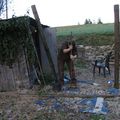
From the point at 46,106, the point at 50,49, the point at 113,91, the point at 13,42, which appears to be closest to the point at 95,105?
the point at 46,106

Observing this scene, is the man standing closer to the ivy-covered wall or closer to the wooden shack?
the wooden shack

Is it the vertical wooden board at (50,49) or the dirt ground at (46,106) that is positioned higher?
the vertical wooden board at (50,49)

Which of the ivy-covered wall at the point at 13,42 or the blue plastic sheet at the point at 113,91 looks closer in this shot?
the blue plastic sheet at the point at 113,91

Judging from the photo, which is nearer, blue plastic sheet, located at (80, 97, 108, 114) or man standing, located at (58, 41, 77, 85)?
Answer: blue plastic sheet, located at (80, 97, 108, 114)

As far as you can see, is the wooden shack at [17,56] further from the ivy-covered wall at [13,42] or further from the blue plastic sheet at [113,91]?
the blue plastic sheet at [113,91]

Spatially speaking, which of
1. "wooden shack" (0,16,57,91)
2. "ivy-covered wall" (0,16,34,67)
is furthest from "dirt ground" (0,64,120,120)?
"ivy-covered wall" (0,16,34,67)

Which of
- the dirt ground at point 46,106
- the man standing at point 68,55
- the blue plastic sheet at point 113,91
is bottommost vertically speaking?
the blue plastic sheet at point 113,91

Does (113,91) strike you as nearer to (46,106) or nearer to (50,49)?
(46,106)

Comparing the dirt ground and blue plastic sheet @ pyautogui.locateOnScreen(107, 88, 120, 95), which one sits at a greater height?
the dirt ground

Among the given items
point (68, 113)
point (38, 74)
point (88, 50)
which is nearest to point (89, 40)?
point (88, 50)

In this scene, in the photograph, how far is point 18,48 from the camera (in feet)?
29.0

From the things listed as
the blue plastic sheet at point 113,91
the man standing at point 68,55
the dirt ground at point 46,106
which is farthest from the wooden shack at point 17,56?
the blue plastic sheet at point 113,91

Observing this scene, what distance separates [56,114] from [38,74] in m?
3.43

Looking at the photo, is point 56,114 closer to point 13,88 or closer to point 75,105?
point 75,105
